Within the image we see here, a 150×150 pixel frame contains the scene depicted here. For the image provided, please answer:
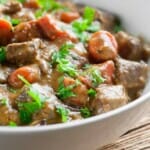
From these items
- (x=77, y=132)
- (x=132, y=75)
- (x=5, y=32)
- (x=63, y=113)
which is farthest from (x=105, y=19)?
(x=77, y=132)

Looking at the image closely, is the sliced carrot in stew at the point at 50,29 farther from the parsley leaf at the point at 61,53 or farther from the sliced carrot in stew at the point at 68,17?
the sliced carrot in stew at the point at 68,17

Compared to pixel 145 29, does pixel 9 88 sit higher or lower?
lower

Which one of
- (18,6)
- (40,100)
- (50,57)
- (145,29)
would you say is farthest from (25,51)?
(145,29)

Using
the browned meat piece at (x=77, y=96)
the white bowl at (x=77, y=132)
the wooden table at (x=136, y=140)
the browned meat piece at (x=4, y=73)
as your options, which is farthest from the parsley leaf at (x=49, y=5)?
the white bowl at (x=77, y=132)

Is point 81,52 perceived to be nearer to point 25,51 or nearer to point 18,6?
point 25,51

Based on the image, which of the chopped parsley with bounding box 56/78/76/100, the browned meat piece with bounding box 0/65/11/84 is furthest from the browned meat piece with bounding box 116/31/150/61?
the browned meat piece with bounding box 0/65/11/84

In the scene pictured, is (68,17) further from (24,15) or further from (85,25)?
(24,15)
